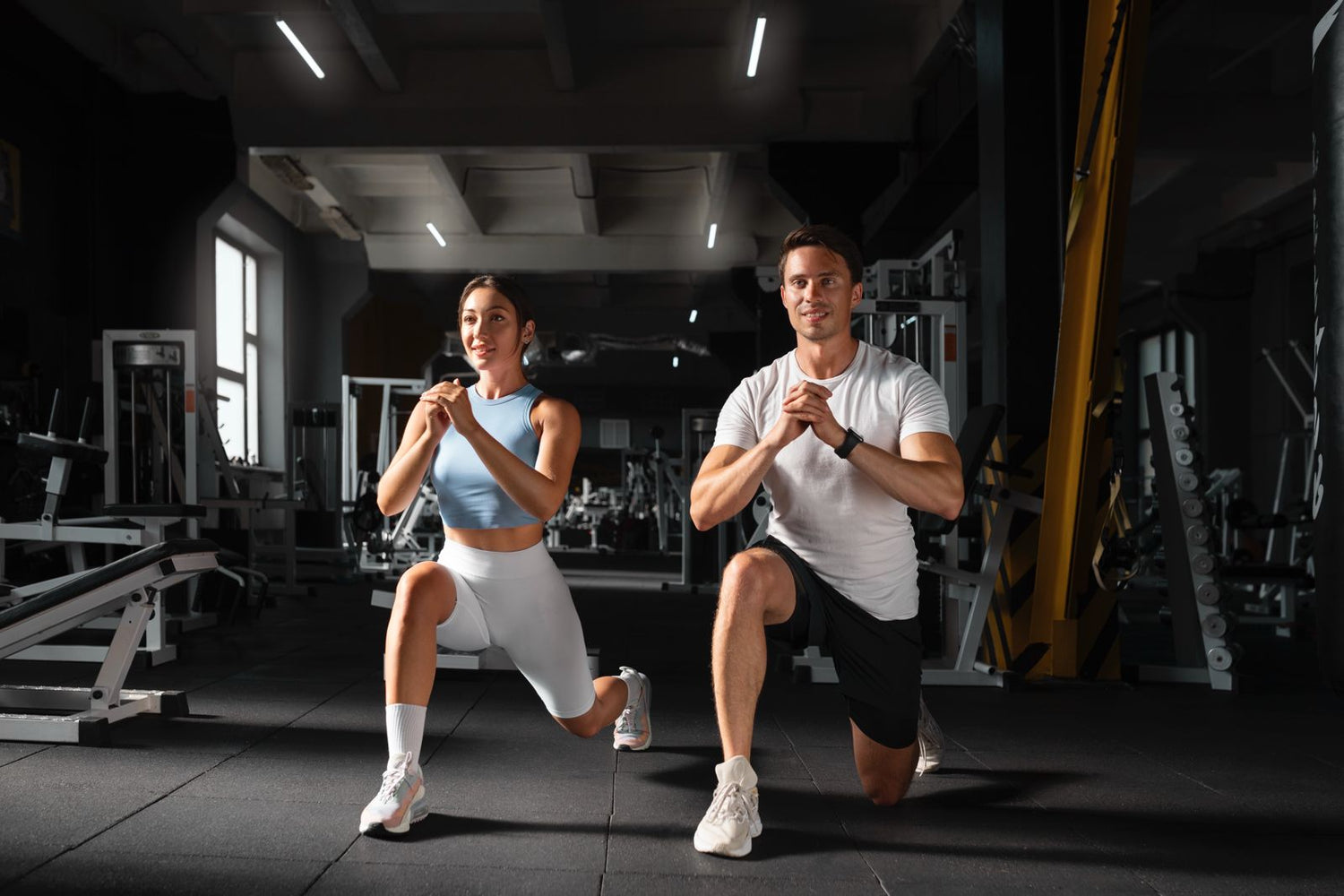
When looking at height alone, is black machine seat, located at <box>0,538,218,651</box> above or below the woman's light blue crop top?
below

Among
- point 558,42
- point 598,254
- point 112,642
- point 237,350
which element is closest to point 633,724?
point 112,642

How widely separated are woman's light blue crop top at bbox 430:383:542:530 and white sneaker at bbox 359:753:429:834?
510 mm

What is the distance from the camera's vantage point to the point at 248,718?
11.4 ft

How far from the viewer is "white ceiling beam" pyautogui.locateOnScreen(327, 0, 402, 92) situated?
292 inches

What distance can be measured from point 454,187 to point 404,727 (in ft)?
31.9

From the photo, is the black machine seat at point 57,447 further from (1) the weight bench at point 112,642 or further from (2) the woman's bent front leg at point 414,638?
(2) the woman's bent front leg at point 414,638

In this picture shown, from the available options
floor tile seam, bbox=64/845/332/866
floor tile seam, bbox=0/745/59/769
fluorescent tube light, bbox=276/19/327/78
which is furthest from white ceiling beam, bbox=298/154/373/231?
floor tile seam, bbox=64/845/332/866

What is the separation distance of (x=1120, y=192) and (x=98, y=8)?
7.23m

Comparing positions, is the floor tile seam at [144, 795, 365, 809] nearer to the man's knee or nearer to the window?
the man's knee

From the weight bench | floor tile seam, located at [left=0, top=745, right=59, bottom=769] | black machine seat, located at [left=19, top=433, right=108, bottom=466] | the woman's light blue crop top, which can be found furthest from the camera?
black machine seat, located at [left=19, top=433, right=108, bottom=466]

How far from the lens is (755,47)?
733 centimetres

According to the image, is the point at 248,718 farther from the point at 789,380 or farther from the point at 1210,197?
the point at 1210,197

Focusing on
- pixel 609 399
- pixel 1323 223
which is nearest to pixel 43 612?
pixel 1323 223

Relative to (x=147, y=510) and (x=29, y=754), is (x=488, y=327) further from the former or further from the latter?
(x=147, y=510)
